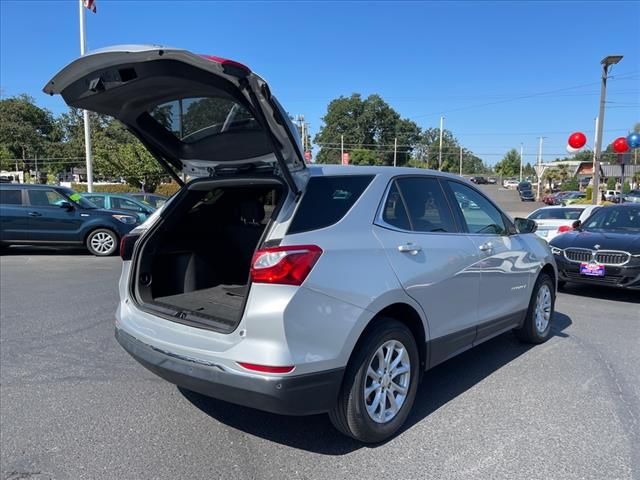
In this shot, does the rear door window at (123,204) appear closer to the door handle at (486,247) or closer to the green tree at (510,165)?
the door handle at (486,247)

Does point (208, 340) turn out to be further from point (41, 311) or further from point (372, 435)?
point (41, 311)

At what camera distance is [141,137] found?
377 cm

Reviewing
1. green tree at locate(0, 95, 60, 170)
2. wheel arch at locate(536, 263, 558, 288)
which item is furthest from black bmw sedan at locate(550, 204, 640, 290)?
green tree at locate(0, 95, 60, 170)

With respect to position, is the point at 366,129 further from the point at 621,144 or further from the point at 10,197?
the point at 10,197

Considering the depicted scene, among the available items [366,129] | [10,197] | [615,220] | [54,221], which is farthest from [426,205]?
[366,129]

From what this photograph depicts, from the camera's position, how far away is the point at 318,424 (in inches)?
135

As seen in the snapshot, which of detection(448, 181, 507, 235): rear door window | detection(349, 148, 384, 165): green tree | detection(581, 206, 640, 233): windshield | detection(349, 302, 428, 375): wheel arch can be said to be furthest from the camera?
detection(349, 148, 384, 165): green tree

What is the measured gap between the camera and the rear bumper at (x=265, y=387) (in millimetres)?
2604

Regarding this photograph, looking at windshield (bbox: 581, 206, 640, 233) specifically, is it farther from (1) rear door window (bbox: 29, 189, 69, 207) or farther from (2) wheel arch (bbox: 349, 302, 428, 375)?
(1) rear door window (bbox: 29, 189, 69, 207)

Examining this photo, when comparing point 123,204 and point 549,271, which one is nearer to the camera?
point 549,271

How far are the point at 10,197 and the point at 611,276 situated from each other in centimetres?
1232

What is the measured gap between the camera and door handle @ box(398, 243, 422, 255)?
3.19 m

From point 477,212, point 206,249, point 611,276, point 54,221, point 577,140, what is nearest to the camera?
point 206,249

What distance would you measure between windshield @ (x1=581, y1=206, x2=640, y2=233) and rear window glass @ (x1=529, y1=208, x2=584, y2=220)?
165 inches
